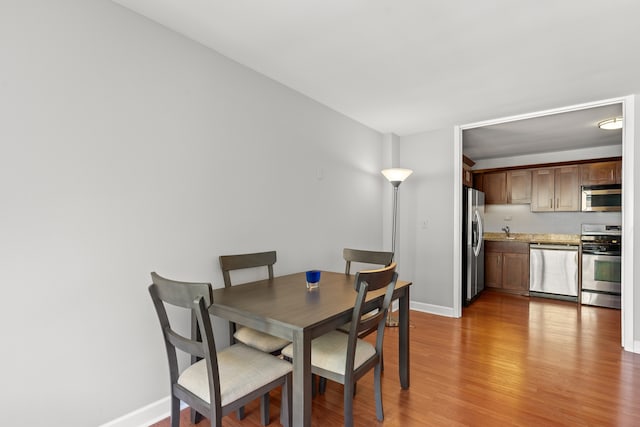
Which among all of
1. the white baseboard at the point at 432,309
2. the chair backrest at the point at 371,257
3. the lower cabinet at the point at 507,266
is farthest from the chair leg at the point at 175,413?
the lower cabinet at the point at 507,266

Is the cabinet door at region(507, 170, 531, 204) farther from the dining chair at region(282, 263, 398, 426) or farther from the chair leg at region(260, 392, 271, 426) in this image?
→ the chair leg at region(260, 392, 271, 426)

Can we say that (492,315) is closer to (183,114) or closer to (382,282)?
(382,282)

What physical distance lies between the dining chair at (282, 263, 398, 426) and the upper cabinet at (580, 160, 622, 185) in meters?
4.74

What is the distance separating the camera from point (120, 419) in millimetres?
1779

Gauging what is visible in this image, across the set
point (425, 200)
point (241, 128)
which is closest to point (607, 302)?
point (425, 200)

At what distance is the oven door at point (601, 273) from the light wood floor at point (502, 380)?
836 mm

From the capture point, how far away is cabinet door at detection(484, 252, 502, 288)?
535 centimetres

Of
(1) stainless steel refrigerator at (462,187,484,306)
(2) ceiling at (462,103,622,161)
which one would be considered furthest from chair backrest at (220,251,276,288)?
(2) ceiling at (462,103,622,161)

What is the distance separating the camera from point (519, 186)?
5441 mm

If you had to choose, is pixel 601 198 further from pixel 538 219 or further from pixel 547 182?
pixel 538 219

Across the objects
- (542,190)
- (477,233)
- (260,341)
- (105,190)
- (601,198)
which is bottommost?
(260,341)

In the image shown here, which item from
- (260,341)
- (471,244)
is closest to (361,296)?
(260,341)

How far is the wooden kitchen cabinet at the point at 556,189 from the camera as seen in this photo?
16.4 feet

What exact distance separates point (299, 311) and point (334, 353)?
0.36 metres
